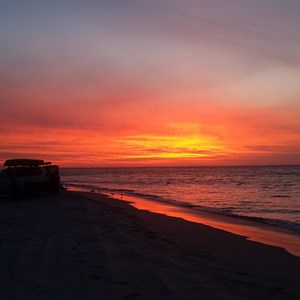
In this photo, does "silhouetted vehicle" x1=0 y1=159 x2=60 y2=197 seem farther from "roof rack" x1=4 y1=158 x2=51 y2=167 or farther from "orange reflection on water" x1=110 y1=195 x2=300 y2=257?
"orange reflection on water" x1=110 y1=195 x2=300 y2=257

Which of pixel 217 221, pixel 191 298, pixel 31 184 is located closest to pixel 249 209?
pixel 217 221

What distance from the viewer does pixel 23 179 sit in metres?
24.0

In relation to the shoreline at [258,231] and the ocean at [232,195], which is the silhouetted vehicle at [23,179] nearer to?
the ocean at [232,195]

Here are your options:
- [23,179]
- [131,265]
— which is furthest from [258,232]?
[23,179]

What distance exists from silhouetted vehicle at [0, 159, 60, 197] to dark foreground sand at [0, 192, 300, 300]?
1201 cm

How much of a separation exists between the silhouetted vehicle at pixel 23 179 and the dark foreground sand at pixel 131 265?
12010mm

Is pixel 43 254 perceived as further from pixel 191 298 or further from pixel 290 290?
pixel 290 290

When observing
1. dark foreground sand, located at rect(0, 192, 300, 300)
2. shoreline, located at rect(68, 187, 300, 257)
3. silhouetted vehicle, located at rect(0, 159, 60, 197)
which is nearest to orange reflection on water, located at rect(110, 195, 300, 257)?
shoreline, located at rect(68, 187, 300, 257)

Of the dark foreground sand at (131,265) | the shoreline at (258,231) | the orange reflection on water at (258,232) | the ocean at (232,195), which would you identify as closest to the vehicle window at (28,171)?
the ocean at (232,195)

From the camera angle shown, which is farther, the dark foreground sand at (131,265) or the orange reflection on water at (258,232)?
the orange reflection on water at (258,232)

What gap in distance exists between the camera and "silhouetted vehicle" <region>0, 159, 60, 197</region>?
23734mm

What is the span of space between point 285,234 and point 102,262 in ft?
29.0

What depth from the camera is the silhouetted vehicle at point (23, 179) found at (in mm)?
23734

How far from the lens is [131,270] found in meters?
6.66
